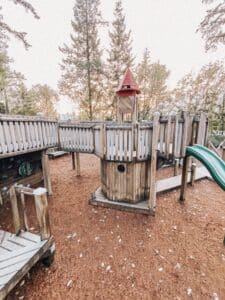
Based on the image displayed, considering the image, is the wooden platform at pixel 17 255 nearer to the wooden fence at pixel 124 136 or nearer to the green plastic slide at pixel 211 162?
the wooden fence at pixel 124 136

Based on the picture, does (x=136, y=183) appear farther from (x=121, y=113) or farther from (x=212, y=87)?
(x=212, y=87)

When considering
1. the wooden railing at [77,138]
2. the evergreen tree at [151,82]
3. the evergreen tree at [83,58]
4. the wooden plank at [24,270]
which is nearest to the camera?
the wooden plank at [24,270]

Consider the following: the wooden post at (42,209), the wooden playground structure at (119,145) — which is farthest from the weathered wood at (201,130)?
the wooden post at (42,209)

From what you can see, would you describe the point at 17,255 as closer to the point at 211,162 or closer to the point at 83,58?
the point at 211,162

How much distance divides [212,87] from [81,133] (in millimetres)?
16266

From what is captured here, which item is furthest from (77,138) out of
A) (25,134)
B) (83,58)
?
(83,58)

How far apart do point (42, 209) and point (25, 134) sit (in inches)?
109

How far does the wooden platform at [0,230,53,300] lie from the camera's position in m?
2.08

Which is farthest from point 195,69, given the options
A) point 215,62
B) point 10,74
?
point 10,74

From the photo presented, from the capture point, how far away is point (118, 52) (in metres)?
14.8

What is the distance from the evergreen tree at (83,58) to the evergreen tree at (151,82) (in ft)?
19.4

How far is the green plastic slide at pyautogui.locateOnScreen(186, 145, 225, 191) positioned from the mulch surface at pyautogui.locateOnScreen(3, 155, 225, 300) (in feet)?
4.59

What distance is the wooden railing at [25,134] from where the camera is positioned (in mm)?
3818

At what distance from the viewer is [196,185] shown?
641 cm
